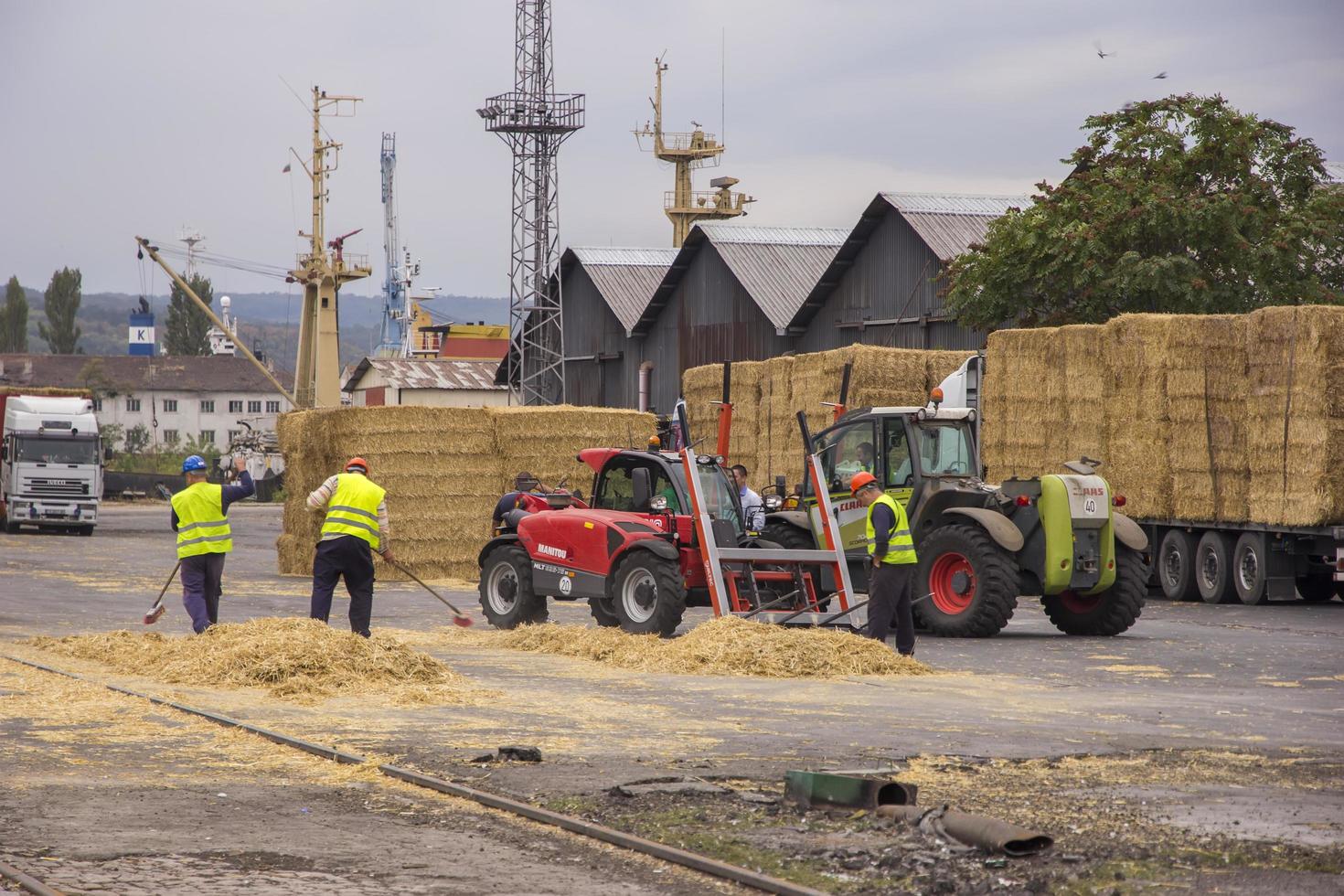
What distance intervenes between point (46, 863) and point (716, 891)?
2.82 m

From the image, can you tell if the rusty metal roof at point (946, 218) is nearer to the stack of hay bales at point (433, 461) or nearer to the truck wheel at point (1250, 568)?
the stack of hay bales at point (433, 461)

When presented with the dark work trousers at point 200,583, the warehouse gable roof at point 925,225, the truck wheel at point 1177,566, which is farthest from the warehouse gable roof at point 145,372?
the dark work trousers at point 200,583

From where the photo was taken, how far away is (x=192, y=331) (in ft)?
508

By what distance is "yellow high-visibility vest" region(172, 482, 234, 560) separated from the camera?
1612 centimetres

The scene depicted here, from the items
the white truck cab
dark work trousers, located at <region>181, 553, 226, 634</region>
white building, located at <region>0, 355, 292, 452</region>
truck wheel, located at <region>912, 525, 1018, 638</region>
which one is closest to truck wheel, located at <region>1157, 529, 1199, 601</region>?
truck wheel, located at <region>912, 525, 1018, 638</region>

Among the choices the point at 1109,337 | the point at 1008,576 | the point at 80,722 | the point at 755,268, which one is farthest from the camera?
the point at 755,268

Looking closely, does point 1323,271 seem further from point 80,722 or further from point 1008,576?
point 80,722

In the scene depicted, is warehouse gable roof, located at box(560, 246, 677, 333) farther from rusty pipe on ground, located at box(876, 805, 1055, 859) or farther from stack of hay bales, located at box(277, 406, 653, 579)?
rusty pipe on ground, located at box(876, 805, 1055, 859)

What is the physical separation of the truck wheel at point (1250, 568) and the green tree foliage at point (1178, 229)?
10013 mm

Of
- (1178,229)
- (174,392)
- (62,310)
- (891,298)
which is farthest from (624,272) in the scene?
(62,310)

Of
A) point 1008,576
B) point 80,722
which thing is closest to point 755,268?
point 1008,576

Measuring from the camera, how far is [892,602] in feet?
53.0

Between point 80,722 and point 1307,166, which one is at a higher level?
point 1307,166

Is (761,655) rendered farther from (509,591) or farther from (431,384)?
(431,384)
